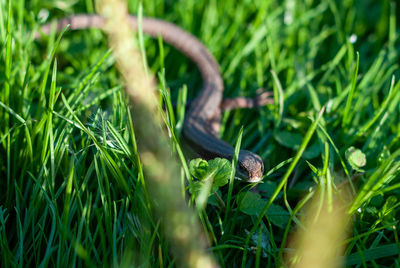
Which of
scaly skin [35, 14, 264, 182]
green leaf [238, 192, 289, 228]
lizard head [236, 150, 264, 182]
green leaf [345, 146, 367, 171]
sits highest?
scaly skin [35, 14, 264, 182]

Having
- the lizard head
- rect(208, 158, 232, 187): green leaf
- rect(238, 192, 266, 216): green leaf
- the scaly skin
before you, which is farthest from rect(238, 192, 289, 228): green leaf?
the scaly skin

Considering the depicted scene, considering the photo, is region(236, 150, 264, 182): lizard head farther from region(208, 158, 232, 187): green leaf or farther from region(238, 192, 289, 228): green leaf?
region(208, 158, 232, 187): green leaf

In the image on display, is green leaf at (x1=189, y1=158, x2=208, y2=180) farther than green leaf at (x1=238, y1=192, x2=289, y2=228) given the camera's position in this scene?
No

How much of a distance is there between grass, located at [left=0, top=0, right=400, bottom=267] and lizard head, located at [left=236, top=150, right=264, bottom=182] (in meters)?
0.12

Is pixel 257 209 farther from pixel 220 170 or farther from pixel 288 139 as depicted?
pixel 288 139

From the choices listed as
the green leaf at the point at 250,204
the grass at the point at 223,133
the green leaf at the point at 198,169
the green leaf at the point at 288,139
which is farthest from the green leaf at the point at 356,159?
the green leaf at the point at 198,169

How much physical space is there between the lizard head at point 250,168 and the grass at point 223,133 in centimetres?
12

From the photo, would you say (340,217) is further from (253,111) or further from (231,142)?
(253,111)

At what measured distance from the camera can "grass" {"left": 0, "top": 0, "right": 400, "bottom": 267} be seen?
81.0 inches

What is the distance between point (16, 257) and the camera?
80.7 inches

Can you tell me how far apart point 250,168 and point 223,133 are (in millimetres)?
828

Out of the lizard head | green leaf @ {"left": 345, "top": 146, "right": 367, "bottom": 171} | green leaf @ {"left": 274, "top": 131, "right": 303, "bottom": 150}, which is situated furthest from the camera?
green leaf @ {"left": 274, "top": 131, "right": 303, "bottom": 150}

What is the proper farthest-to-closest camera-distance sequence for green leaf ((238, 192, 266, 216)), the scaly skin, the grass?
1. the scaly skin
2. green leaf ((238, 192, 266, 216))
3. the grass

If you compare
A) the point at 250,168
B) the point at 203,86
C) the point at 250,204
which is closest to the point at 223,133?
the point at 203,86
